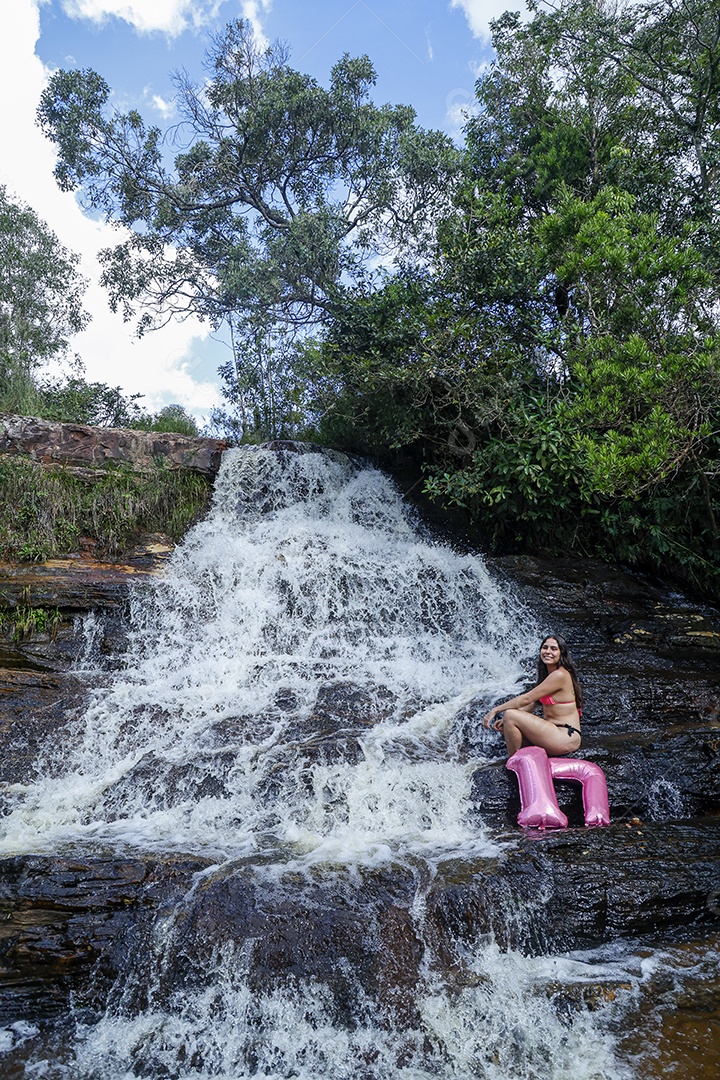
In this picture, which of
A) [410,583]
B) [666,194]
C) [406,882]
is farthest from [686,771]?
[666,194]

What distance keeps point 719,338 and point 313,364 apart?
18.5ft

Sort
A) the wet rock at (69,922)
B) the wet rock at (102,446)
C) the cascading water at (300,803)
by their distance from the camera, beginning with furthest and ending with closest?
the wet rock at (102,446) → the wet rock at (69,922) → the cascading water at (300,803)

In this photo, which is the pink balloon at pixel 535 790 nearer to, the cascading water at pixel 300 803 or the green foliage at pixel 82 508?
the cascading water at pixel 300 803

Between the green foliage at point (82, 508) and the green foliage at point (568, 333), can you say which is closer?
the green foliage at point (568, 333)

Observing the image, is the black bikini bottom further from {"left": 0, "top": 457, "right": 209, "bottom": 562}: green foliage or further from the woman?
{"left": 0, "top": 457, "right": 209, "bottom": 562}: green foliage

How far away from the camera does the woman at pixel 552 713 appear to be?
4453 mm

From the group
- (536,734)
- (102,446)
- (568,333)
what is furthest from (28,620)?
(568,333)

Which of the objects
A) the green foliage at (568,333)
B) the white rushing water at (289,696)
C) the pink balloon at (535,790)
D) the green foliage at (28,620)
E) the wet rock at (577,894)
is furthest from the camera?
the green foliage at (568,333)

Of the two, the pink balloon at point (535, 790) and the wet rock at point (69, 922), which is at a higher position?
the pink balloon at point (535, 790)

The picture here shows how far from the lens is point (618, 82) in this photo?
9.88 metres

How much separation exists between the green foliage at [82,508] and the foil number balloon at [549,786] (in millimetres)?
6059

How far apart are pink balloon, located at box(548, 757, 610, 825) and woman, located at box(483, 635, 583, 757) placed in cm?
8

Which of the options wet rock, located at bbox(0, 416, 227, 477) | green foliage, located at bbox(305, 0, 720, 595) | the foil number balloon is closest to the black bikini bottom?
the foil number balloon

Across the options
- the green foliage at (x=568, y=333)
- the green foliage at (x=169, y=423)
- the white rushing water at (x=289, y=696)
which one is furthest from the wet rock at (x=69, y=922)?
the green foliage at (x=169, y=423)
